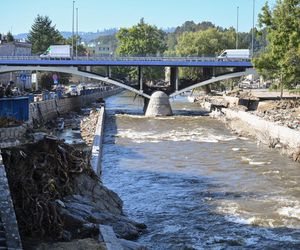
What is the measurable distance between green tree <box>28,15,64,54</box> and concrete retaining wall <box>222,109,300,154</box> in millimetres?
Result: 71951

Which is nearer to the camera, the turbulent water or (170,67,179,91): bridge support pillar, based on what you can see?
the turbulent water

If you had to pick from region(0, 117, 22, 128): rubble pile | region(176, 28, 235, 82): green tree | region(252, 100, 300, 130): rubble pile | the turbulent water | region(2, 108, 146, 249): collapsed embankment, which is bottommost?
the turbulent water

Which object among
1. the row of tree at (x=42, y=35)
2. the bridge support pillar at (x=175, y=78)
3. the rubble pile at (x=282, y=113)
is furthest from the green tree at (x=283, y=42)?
the row of tree at (x=42, y=35)

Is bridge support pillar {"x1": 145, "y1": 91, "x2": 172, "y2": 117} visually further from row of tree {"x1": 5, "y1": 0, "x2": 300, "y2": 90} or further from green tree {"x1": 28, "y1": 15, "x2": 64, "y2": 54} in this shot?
green tree {"x1": 28, "y1": 15, "x2": 64, "y2": 54}

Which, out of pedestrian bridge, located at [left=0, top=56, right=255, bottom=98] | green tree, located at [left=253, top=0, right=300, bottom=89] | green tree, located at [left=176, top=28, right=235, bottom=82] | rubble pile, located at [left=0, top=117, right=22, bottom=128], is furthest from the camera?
green tree, located at [left=176, top=28, right=235, bottom=82]

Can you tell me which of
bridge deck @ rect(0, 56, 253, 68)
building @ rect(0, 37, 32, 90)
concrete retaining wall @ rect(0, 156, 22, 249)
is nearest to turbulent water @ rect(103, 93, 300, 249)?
concrete retaining wall @ rect(0, 156, 22, 249)

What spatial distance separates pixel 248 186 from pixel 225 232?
21.9ft

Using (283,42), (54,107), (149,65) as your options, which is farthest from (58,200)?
(149,65)

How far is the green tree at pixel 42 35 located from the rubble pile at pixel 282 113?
66548mm

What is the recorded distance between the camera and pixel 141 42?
117625mm

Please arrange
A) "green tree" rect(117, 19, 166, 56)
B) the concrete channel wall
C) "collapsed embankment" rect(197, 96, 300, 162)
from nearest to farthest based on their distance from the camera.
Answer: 1. the concrete channel wall
2. "collapsed embankment" rect(197, 96, 300, 162)
3. "green tree" rect(117, 19, 166, 56)

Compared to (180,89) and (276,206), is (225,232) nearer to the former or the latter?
(276,206)

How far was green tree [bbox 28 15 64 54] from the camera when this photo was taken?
4376 inches

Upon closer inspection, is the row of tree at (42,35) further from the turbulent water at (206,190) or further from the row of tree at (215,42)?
the turbulent water at (206,190)
